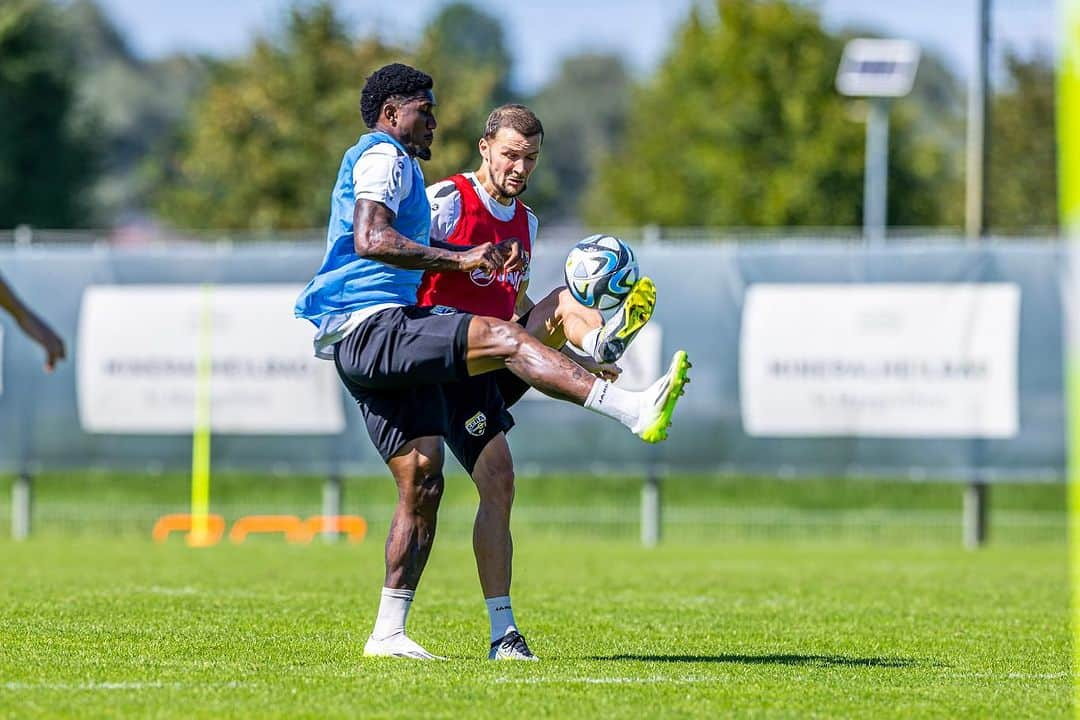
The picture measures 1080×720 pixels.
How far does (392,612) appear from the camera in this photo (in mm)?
7773

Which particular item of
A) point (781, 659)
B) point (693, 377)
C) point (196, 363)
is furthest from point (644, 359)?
point (781, 659)

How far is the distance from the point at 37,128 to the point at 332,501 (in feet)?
79.3

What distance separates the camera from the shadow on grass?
790cm

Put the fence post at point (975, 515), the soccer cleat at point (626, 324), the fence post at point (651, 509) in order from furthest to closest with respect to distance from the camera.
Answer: the fence post at point (651, 509) < the fence post at point (975, 515) < the soccer cleat at point (626, 324)

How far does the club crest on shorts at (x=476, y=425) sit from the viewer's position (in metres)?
8.02

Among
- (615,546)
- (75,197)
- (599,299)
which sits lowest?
(615,546)

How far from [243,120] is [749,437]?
2069 cm

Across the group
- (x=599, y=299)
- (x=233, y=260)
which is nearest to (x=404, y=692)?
(x=599, y=299)

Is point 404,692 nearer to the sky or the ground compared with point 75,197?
nearer to the ground

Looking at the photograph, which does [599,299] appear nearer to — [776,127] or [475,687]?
[475,687]

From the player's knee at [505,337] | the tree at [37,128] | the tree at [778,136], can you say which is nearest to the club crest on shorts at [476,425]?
the player's knee at [505,337]

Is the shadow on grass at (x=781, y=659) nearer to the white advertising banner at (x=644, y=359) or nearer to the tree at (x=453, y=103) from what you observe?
the white advertising banner at (x=644, y=359)

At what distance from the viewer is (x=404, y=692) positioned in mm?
6613

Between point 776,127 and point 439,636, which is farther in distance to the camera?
point 776,127
